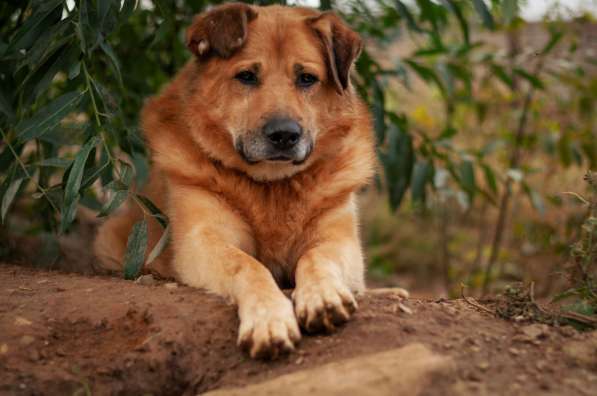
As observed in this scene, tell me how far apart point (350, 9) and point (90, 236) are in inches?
130

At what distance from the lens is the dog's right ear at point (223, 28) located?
330 cm

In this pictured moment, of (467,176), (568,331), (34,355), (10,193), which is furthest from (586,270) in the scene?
(10,193)

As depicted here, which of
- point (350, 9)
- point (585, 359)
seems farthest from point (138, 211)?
point (585, 359)

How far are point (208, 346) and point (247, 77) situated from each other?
4.67 feet

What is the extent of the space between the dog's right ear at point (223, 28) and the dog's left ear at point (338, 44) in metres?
0.35

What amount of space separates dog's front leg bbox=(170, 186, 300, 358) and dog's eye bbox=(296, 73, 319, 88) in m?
0.69

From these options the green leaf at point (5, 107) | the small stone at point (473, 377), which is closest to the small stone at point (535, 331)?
the small stone at point (473, 377)

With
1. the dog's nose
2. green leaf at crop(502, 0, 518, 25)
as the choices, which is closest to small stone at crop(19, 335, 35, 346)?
the dog's nose

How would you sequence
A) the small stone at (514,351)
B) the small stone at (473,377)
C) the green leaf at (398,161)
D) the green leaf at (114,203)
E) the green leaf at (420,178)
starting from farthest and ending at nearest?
the green leaf at (420,178)
the green leaf at (398,161)
the green leaf at (114,203)
the small stone at (514,351)
the small stone at (473,377)

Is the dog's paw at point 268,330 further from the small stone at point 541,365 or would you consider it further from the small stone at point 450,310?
the small stone at point 541,365

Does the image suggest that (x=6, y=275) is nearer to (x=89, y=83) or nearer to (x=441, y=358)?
(x=89, y=83)

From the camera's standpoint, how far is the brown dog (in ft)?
10.4

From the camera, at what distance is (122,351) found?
98.8 inches

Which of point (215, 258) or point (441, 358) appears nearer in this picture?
point (441, 358)
